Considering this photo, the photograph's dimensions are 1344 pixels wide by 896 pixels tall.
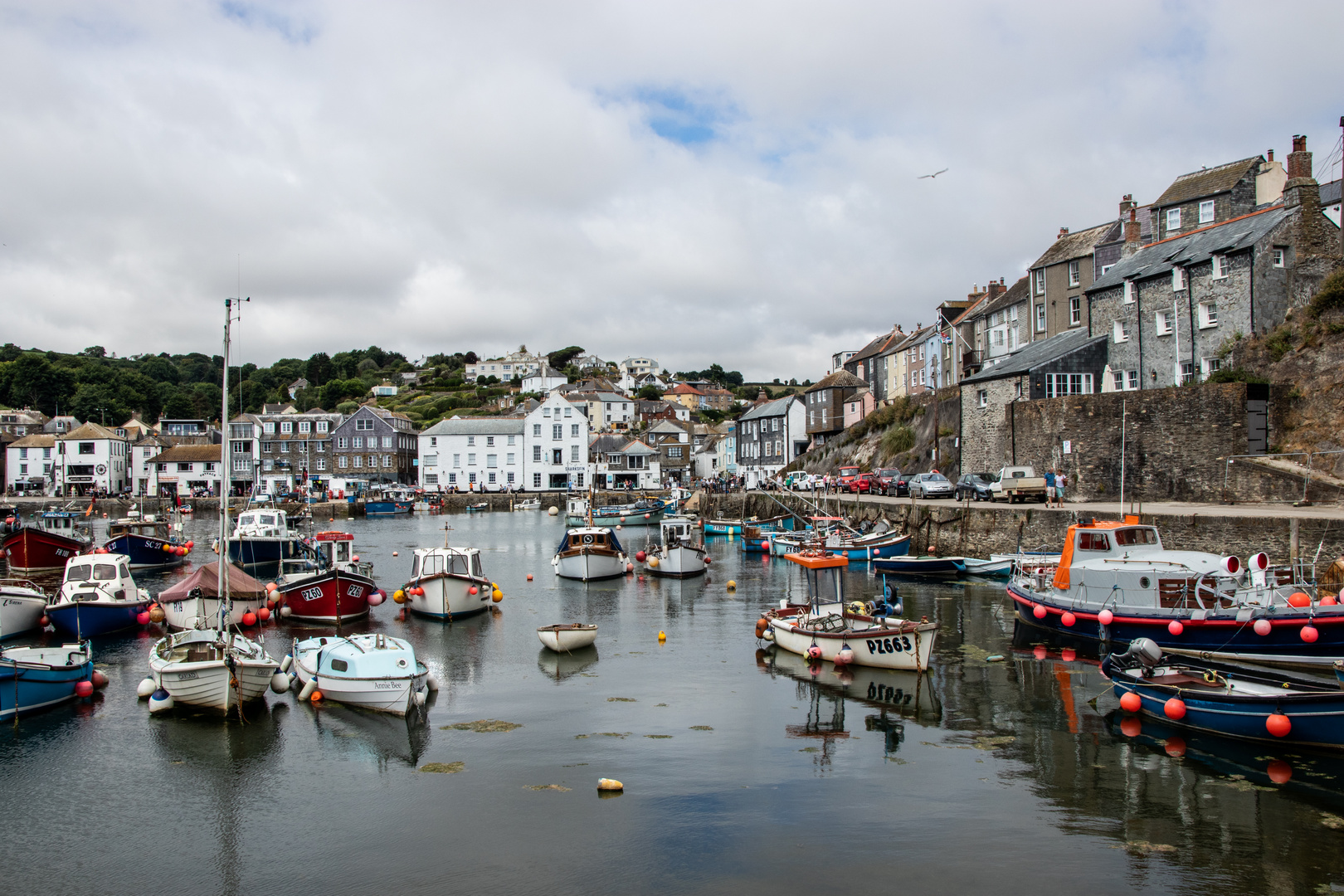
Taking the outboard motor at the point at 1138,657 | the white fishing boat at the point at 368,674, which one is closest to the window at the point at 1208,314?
the outboard motor at the point at 1138,657

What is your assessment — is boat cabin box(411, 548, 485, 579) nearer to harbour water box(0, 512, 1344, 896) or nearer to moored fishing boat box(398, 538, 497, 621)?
moored fishing boat box(398, 538, 497, 621)

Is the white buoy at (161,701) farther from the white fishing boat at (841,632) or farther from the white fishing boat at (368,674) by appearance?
the white fishing boat at (841,632)

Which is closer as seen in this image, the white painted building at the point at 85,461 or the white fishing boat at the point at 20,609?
the white fishing boat at the point at 20,609

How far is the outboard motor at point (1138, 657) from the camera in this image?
17.0 meters

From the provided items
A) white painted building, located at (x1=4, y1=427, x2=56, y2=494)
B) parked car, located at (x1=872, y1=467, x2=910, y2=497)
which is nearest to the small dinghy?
parked car, located at (x1=872, y1=467, x2=910, y2=497)

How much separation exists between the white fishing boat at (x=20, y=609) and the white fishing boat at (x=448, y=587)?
36.0 feet

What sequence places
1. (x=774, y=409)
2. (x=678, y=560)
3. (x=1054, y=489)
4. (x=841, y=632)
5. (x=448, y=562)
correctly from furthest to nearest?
(x=774, y=409) → (x=678, y=560) → (x=1054, y=489) → (x=448, y=562) → (x=841, y=632)

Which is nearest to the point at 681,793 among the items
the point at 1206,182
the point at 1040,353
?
the point at 1040,353

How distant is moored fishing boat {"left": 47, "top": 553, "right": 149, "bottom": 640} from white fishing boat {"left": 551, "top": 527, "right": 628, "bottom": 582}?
17.0 meters

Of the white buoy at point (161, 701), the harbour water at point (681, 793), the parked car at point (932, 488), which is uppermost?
the parked car at point (932, 488)

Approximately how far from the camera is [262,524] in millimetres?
48406

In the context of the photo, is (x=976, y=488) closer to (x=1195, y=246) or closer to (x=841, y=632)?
(x=1195, y=246)

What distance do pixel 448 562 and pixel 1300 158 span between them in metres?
39.6

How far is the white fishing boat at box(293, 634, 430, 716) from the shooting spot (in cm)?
1828
